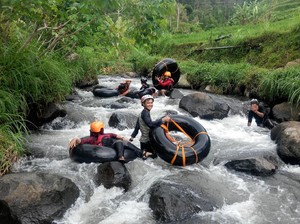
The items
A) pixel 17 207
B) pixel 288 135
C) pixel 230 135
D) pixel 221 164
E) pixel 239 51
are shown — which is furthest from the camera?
pixel 239 51

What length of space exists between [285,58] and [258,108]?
16.5 feet

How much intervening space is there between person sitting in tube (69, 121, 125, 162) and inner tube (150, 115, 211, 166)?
613 millimetres

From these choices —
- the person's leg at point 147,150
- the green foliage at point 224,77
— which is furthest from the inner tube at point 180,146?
the green foliage at point 224,77

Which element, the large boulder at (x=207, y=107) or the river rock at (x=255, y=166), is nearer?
the river rock at (x=255, y=166)

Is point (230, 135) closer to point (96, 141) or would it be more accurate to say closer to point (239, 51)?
point (96, 141)

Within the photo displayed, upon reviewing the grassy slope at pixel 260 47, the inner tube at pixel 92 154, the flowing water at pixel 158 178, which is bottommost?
the flowing water at pixel 158 178

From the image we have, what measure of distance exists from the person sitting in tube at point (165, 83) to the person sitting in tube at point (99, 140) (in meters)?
6.13

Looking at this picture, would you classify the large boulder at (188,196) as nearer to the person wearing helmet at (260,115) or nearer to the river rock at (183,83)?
the person wearing helmet at (260,115)

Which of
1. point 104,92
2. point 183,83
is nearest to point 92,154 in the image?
point 104,92

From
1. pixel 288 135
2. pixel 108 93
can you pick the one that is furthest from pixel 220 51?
pixel 288 135

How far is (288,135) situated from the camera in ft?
20.7

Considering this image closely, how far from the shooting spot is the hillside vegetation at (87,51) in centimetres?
530

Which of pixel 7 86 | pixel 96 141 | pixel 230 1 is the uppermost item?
pixel 230 1

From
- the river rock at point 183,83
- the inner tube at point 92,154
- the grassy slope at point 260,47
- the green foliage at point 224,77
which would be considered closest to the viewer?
the inner tube at point 92,154
